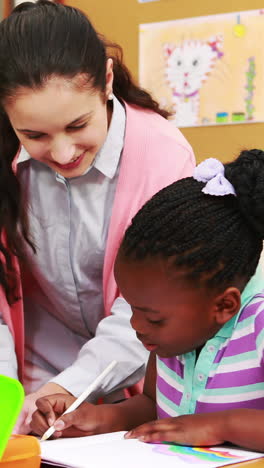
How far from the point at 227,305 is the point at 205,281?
0.04m

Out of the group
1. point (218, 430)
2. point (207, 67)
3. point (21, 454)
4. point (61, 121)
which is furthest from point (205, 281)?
point (207, 67)

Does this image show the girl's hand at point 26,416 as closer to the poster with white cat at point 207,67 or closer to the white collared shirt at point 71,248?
the white collared shirt at point 71,248

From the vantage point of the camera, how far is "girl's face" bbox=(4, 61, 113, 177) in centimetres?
102

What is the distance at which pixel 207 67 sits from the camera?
1.70 m

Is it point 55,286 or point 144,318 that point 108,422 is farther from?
point 55,286

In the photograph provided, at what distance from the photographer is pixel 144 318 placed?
0.77m

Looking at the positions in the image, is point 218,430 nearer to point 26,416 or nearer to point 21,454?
point 21,454

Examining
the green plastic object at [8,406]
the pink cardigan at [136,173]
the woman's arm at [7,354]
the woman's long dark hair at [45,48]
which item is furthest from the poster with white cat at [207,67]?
the green plastic object at [8,406]

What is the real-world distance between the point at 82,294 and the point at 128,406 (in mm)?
353

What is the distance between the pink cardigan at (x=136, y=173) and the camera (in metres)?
1.14

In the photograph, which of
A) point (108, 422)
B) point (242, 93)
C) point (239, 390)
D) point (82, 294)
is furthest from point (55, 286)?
point (242, 93)

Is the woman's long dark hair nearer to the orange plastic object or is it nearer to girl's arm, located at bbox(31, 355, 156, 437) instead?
girl's arm, located at bbox(31, 355, 156, 437)

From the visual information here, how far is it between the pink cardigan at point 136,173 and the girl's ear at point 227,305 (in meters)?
0.39

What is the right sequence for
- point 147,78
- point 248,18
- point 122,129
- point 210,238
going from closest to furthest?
point 210,238 < point 122,129 < point 248,18 < point 147,78
